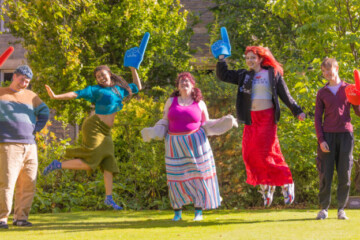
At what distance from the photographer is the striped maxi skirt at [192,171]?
6.89 m

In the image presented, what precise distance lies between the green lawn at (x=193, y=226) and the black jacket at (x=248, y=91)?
1240mm

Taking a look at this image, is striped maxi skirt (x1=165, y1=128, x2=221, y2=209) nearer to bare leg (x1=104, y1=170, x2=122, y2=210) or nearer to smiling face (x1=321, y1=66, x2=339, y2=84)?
bare leg (x1=104, y1=170, x2=122, y2=210)

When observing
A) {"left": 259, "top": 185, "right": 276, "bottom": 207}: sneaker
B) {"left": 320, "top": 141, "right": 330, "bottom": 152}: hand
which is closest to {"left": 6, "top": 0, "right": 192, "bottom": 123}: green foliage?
{"left": 259, "top": 185, "right": 276, "bottom": 207}: sneaker

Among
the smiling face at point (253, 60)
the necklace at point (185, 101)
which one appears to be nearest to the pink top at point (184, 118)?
the necklace at point (185, 101)

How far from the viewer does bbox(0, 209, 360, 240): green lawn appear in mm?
5824

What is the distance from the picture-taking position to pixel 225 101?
8.80m

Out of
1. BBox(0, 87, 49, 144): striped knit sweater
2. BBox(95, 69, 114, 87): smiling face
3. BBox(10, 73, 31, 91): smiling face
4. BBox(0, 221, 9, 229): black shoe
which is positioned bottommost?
BBox(0, 221, 9, 229): black shoe

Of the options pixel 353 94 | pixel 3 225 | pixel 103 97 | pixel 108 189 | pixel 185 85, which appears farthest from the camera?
pixel 108 189

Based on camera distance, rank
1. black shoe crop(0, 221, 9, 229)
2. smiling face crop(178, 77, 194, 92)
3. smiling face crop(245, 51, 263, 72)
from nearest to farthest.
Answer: black shoe crop(0, 221, 9, 229) → smiling face crop(245, 51, 263, 72) → smiling face crop(178, 77, 194, 92)

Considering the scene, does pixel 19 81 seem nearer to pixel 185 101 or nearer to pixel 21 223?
pixel 21 223

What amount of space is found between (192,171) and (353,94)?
2023mm

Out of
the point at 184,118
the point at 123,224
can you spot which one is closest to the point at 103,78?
the point at 184,118

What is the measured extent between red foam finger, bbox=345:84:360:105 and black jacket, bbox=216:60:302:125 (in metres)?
0.58

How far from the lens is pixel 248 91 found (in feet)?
22.6
